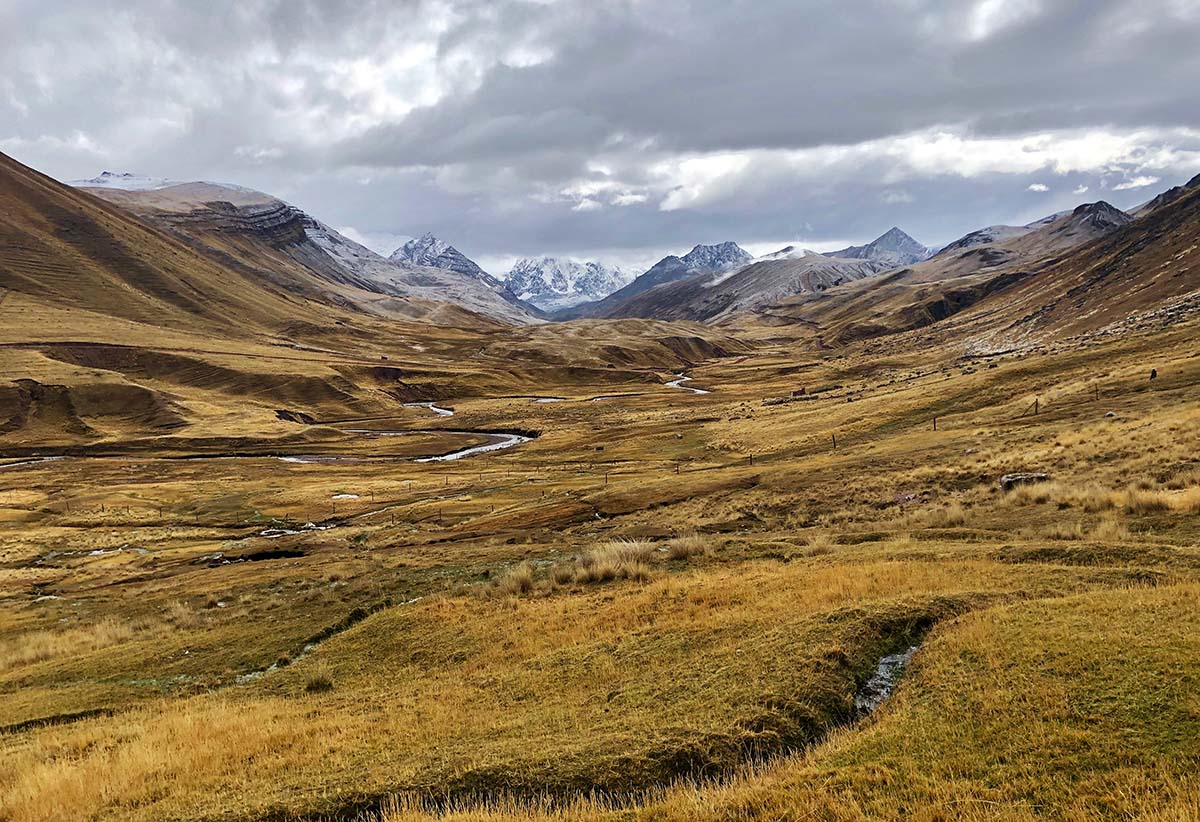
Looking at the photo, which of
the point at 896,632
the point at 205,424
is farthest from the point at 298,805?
the point at 205,424

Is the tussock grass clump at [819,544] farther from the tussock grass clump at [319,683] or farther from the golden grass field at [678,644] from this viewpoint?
the tussock grass clump at [319,683]

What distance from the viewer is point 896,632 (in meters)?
14.3

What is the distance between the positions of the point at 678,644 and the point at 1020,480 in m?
24.3

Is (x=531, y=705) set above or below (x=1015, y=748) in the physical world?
below

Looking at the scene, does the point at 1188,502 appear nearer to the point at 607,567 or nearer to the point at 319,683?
the point at 607,567

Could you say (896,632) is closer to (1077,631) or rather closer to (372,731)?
(1077,631)

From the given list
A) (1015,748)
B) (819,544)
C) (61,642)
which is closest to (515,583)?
(819,544)

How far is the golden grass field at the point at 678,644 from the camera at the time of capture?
9461 millimetres

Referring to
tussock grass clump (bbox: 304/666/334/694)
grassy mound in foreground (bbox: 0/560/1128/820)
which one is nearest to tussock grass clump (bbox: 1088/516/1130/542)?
grassy mound in foreground (bbox: 0/560/1128/820)

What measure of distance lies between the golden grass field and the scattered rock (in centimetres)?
76

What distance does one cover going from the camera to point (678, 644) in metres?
16.2

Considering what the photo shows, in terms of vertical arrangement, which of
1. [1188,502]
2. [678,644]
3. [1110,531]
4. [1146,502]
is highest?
[1188,502]

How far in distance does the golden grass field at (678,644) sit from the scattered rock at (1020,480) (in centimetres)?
76

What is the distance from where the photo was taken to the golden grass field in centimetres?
946
